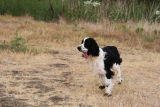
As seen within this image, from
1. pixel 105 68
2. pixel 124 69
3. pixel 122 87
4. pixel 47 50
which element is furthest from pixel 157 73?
pixel 47 50

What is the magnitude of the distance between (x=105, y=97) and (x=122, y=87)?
1.01 meters

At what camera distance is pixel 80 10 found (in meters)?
17.7

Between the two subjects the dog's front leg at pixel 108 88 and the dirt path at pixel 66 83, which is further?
the dog's front leg at pixel 108 88

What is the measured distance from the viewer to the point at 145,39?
51.4ft

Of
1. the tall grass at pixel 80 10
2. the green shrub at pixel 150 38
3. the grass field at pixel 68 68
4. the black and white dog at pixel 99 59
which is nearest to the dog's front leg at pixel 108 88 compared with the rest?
the black and white dog at pixel 99 59

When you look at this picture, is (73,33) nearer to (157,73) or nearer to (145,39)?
(145,39)

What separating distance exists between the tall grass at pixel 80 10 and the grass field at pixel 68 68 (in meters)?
0.70

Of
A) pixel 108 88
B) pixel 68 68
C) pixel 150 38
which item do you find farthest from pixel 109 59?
pixel 150 38

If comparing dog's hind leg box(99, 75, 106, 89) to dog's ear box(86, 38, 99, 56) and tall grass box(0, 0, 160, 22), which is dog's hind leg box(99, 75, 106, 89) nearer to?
dog's ear box(86, 38, 99, 56)

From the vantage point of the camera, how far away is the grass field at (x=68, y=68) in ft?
24.5

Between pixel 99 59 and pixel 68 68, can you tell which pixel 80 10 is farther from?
pixel 99 59

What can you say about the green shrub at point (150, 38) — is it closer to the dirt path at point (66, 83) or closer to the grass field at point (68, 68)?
the grass field at point (68, 68)

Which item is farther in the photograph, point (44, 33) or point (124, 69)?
point (44, 33)

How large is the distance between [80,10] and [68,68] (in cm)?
762
